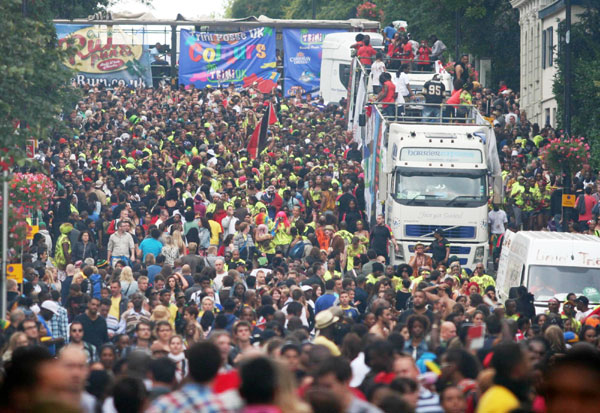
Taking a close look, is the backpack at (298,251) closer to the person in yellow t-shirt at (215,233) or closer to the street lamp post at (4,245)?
the person in yellow t-shirt at (215,233)

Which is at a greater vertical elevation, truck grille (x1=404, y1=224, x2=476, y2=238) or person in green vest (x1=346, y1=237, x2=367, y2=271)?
truck grille (x1=404, y1=224, x2=476, y2=238)

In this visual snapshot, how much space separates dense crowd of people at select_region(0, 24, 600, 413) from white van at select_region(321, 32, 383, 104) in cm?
343

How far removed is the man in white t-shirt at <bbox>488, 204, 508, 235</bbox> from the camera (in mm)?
28578

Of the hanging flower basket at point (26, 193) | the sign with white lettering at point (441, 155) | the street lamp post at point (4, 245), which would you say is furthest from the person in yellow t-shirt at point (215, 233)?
the street lamp post at point (4, 245)

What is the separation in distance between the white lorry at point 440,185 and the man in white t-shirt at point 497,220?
107 centimetres

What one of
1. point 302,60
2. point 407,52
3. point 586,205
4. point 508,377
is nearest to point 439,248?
point 586,205

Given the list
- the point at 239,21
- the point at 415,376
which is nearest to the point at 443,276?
the point at 415,376

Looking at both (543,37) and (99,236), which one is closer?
(99,236)

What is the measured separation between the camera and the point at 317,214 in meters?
28.8

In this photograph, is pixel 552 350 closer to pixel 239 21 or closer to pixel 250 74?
pixel 250 74

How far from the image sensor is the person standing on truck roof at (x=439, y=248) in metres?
25.6

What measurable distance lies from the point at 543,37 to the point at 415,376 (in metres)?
41.3

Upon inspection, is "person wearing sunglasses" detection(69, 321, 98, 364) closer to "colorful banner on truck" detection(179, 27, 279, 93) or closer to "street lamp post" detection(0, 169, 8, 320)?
"street lamp post" detection(0, 169, 8, 320)

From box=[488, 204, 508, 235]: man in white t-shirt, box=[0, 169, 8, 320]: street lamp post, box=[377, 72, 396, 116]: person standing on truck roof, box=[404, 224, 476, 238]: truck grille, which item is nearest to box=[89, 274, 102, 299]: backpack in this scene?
box=[0, 169, 8, 320]: street lamp post
